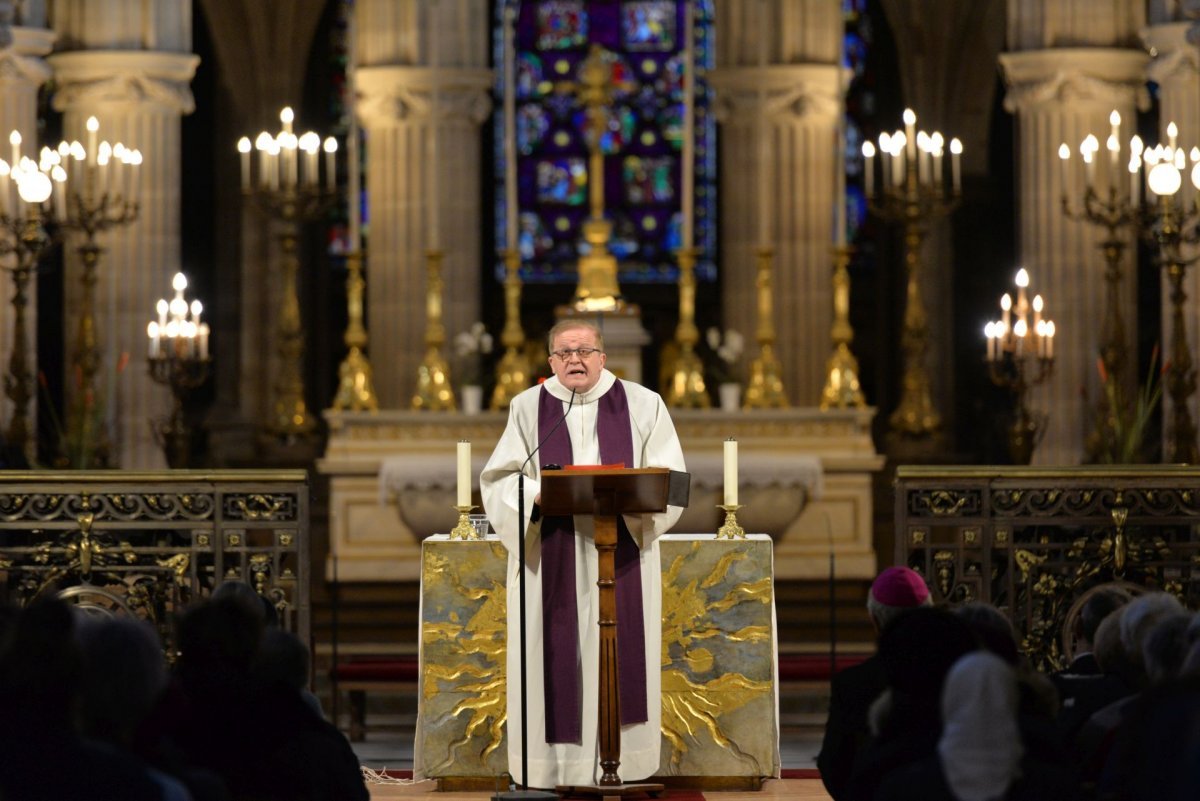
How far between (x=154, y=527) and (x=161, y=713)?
4.78 meters

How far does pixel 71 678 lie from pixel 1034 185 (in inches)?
527

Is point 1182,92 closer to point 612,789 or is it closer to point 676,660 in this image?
point 676,660

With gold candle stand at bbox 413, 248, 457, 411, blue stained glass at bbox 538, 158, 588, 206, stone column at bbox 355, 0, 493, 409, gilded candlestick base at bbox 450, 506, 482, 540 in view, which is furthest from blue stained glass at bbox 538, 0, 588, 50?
gilded candlestick base at bbox 450, 506, 482, 540

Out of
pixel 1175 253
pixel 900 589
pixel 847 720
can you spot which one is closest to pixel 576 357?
pixel 900 589

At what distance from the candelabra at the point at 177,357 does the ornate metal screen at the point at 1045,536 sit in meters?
6.41

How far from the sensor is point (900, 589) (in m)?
6.53

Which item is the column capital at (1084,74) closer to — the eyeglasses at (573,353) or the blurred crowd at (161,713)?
the eyeglasses at (573,353)

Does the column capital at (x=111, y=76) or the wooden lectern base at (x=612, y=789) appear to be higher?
the column capital at (x=111, y=76)

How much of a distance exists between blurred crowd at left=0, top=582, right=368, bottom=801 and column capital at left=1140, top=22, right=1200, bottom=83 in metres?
10.3

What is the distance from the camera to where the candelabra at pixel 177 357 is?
14953 mm

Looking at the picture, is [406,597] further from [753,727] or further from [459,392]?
[753,727]

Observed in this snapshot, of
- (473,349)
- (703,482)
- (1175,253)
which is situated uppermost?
(1175,253)

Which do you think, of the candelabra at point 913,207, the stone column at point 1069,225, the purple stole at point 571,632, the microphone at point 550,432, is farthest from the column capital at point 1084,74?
the purple stole at point 571,632

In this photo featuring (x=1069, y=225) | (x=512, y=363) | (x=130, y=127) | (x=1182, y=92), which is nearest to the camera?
(x=1182, y=92)
